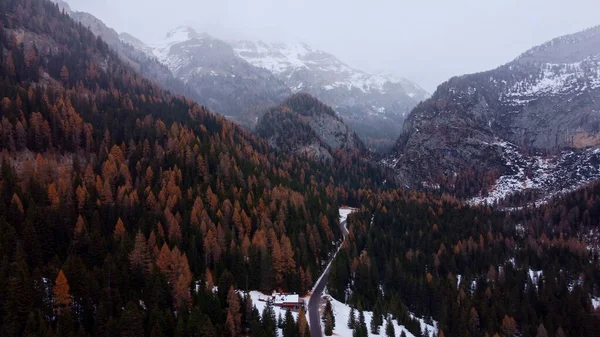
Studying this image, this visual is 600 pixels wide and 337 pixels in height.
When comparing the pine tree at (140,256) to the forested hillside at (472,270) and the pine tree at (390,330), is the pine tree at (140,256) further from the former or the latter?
the pine tree at (390,330)

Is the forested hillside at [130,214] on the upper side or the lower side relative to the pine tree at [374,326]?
upper

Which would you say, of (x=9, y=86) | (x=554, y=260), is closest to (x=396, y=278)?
(x=554, y=260)

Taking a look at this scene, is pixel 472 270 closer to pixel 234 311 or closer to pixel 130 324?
pixel 234 311

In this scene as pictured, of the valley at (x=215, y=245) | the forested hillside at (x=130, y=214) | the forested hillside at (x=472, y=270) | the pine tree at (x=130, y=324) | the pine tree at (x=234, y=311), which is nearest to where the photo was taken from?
the pine tree at (x=130, y=324)

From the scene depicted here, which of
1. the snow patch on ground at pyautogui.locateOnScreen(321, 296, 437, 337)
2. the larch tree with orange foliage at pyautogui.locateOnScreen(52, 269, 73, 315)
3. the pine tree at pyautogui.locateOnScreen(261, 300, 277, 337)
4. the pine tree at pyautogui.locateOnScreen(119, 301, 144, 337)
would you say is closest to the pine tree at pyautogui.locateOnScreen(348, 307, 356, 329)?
the snow patch on ground at pyautogui.locateOnScreen(321, 296, 437, 337)

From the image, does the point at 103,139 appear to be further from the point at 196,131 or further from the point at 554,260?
the point at 554,260

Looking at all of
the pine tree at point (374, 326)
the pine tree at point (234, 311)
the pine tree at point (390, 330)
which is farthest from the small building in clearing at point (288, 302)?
the pine tree at point (390, 330)

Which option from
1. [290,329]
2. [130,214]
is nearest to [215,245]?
[130,214]
